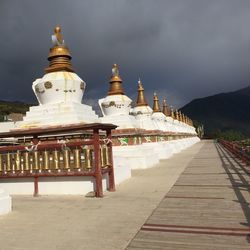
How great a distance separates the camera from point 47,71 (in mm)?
15188

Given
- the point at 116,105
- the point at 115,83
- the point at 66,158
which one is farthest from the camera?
the point at 115,83

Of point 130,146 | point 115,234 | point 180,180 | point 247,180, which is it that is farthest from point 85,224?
point 130,146

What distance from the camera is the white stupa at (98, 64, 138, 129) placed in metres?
19.6

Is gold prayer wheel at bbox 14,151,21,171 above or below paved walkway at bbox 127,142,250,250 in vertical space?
above

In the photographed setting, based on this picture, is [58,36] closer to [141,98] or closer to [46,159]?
[46,159]

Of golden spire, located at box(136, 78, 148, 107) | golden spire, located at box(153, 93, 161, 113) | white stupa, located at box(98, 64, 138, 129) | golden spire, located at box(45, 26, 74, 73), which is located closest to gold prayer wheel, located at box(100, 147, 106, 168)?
golden spire, located at box(45, 26, 74, 73)

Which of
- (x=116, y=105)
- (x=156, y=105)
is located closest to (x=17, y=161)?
(x=116, y=105)

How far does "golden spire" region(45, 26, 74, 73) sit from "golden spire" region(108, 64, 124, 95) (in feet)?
18.3

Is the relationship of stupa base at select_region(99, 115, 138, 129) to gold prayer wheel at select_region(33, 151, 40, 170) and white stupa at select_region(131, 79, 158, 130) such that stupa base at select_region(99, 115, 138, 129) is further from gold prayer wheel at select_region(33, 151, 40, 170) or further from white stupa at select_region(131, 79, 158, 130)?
gold prayer wheel at select_region(33, 151, 40, 170)

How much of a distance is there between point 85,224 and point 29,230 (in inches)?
45.2

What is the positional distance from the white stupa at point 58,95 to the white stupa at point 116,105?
4.64 meters

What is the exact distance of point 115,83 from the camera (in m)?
20.6

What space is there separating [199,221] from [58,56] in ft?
35.7

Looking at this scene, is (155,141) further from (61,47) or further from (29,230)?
(29,230)
